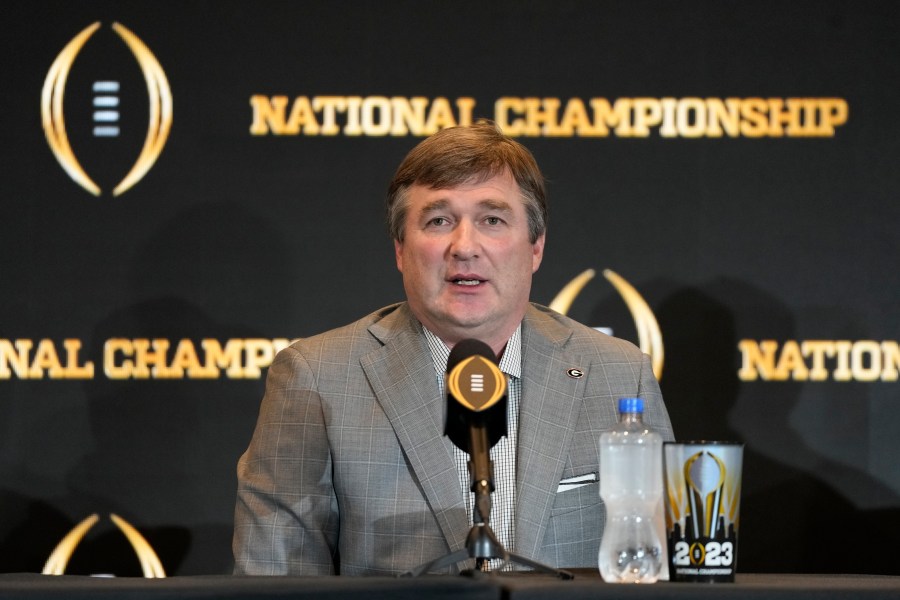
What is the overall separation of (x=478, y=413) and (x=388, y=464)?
2.45 feet

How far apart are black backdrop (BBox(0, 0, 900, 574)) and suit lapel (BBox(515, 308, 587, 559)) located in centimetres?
96

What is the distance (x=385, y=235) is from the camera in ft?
11.1

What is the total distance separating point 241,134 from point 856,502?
6.95ft

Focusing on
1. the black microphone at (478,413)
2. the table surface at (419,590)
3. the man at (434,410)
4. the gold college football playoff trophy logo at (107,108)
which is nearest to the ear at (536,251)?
the man at (434,410)

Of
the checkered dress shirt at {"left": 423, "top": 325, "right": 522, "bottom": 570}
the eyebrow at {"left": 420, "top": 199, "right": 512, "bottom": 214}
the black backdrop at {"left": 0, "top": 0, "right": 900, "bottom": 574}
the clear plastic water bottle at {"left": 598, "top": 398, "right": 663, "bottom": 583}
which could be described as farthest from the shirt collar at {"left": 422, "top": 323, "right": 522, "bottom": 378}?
the black backdrop at {"left": 0, "top": 0, "right": 900, "bottom": 574}

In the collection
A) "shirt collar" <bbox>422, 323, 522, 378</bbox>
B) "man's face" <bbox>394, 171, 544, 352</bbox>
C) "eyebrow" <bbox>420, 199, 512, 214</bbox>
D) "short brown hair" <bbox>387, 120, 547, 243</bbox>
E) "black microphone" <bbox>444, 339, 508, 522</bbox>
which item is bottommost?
"black microphone" <bbox>444, 339, 508, 522</bbox>

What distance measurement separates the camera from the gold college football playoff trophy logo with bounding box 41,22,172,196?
3.36 metres

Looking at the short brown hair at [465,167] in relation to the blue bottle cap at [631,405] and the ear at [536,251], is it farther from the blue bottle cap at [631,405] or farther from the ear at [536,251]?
the blue bottle cap at [631,405]

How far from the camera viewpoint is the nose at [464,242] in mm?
2244

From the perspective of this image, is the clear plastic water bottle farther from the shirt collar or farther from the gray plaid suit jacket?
the shirt collar

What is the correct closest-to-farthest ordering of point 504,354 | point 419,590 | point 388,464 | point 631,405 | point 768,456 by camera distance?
1. point 419,590
2. point 631,405
3. point 388,464
4. point 504,354
5. point 768,456

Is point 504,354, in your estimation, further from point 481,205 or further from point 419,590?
point 419,590

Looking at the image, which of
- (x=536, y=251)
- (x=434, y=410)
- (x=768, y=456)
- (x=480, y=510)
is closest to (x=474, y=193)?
(x=536, y=251)

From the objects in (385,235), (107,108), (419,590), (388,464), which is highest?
(107,108)
